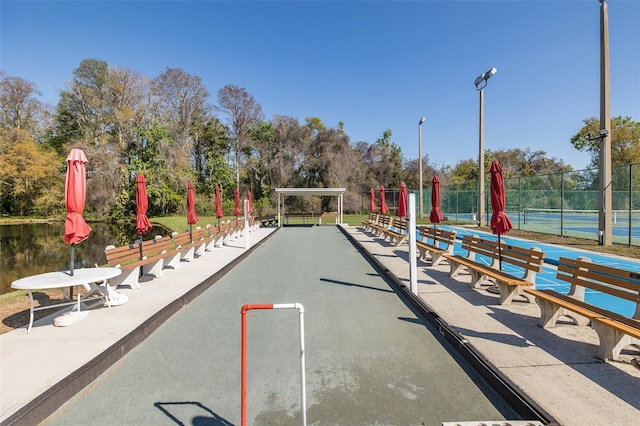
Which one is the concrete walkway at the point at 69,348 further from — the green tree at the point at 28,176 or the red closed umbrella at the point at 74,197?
the green tree at the point at 28,176

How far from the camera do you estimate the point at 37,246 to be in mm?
18078

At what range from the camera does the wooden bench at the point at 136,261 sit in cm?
635

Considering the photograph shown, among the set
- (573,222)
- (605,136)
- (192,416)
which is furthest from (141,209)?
(573,222)

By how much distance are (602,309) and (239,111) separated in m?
44.7

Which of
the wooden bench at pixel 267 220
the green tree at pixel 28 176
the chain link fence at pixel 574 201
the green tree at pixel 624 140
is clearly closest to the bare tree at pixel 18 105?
the green tree at pixel 28 176

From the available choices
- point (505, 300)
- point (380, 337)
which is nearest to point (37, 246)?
point (380, 337)

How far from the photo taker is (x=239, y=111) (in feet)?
145

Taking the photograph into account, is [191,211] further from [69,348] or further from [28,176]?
[28,176]

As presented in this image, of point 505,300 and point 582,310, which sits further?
point 505,300

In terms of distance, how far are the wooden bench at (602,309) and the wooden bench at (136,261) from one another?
6.82 metres

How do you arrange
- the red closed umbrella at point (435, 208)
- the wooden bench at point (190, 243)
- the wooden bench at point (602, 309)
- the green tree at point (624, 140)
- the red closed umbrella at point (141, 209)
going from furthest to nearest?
the green tree at point (624, 140) → the red closed umbrella at point (435, 208) → the wooden bench at point (190, 243) → the red closed umbrella at point (141, 209) → the wooden bench at point (602, 309)

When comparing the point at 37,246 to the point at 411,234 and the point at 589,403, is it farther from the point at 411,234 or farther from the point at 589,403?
the point at 589,403

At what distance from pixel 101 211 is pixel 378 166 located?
3396cm

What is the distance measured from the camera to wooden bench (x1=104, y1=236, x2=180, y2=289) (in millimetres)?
6348
